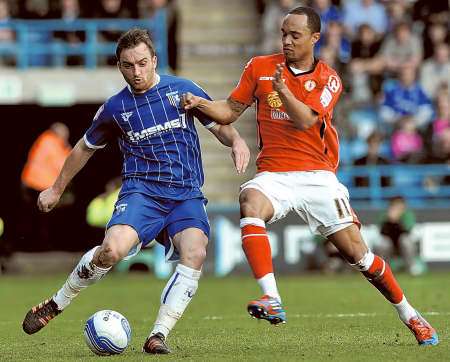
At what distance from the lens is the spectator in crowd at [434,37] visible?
67.9 feet

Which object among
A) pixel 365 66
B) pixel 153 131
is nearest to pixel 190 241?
pixel 153 131

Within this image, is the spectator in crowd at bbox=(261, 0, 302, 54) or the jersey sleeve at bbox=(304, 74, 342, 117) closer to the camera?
the jersey sleeve at bbox=(304, 74, 342, 117)

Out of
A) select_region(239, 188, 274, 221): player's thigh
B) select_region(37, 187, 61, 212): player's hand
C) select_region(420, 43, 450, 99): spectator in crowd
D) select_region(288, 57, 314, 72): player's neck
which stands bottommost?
select_region(420, 43, 450, 99): spectator in crowd

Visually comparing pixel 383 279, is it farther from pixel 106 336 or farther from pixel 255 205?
pixel 106 336

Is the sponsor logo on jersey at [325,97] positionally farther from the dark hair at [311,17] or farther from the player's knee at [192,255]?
the player's knee at [192,255]

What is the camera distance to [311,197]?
8492mm

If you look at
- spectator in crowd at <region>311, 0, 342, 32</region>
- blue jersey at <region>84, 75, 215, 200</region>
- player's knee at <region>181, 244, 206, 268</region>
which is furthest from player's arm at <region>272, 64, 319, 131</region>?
spectator in crowd at <region>311, 0, 342, 32</region>

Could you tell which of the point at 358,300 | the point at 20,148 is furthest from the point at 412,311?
the point at 20,148

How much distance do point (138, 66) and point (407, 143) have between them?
12005mm

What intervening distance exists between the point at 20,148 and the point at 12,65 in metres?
2.32

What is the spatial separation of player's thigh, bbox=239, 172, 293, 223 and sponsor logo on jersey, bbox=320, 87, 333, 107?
576 mm

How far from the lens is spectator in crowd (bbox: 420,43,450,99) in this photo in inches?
808

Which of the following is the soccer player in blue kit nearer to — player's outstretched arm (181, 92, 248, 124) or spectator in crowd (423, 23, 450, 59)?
player's outstretched arm (181, 92, 248, 124)

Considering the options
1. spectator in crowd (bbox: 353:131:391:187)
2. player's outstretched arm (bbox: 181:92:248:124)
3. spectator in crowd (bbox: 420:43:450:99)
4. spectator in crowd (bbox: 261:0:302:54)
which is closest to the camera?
player's outstretched arm (bbox: 181:92:248:124)
